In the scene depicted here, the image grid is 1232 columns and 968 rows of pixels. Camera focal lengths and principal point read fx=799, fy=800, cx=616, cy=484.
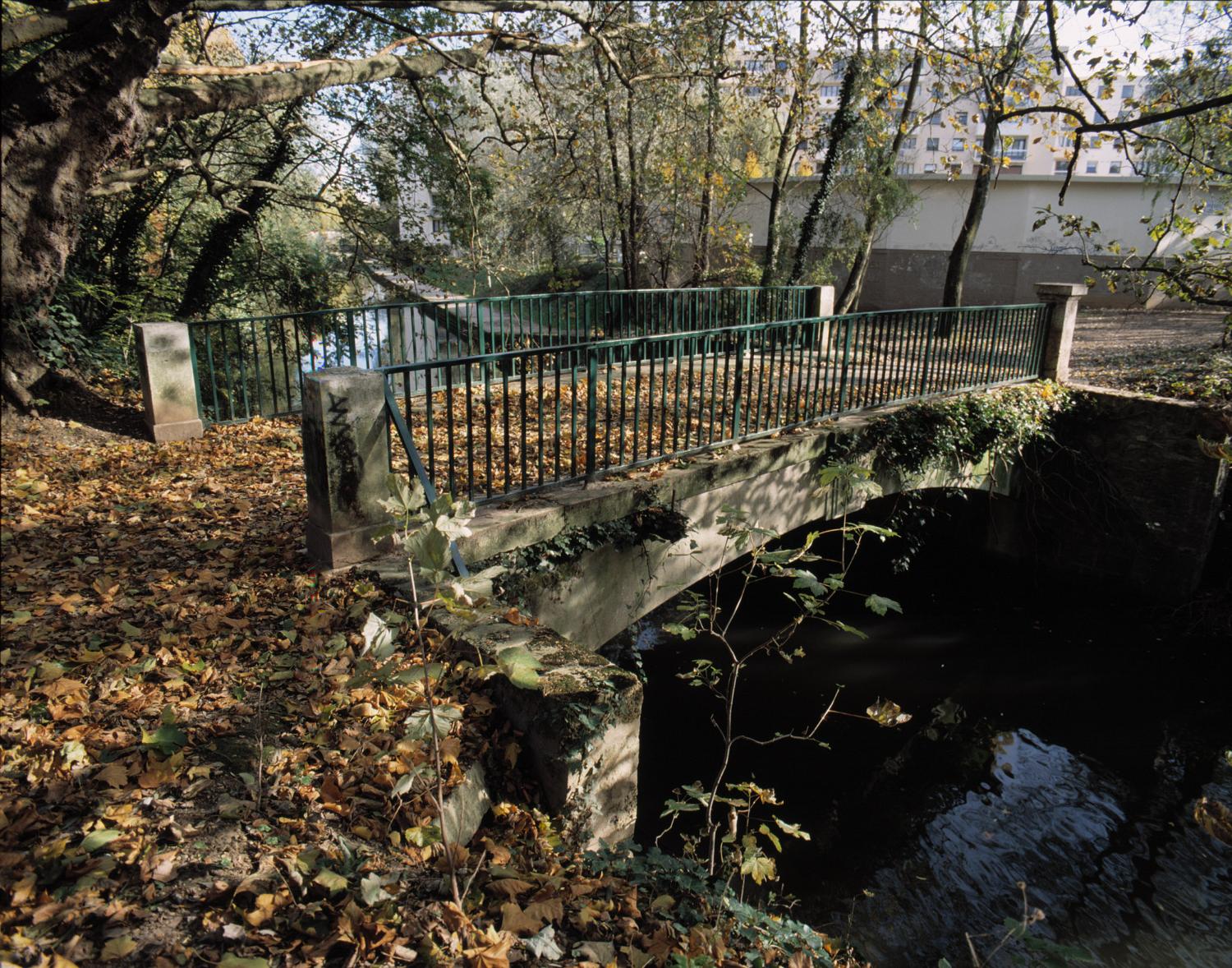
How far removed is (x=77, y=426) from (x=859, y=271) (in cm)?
1415

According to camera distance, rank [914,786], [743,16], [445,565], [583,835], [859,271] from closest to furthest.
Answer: [445,565]
[583,835]
[914,786]
[743,16]
[859,271]

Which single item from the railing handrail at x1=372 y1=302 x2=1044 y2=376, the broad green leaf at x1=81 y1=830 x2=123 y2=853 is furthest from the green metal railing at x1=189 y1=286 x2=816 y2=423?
the broad green leaf at x1=81 y1=830 x2=123 y2=853

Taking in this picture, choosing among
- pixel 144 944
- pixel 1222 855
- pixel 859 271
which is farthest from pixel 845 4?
pixel 144 944

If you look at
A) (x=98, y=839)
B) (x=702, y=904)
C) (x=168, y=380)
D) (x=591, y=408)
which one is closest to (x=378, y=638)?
(x=98, y=839)

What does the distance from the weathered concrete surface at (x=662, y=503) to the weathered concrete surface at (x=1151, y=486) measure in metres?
4.62

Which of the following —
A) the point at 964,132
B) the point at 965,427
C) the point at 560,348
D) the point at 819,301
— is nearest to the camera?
the point at 560,348

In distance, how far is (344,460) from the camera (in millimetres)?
4559

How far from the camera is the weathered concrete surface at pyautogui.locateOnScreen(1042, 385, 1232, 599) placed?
9.95m

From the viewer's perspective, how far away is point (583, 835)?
346cm

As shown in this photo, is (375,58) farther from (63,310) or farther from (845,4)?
(845,4)

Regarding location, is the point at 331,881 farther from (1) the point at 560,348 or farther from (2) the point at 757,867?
(1) the point at 560,348

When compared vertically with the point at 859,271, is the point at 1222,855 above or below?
below

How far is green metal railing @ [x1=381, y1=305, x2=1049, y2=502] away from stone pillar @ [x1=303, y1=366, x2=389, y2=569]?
16 centimetres

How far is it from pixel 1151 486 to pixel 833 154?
8461 millimetres
